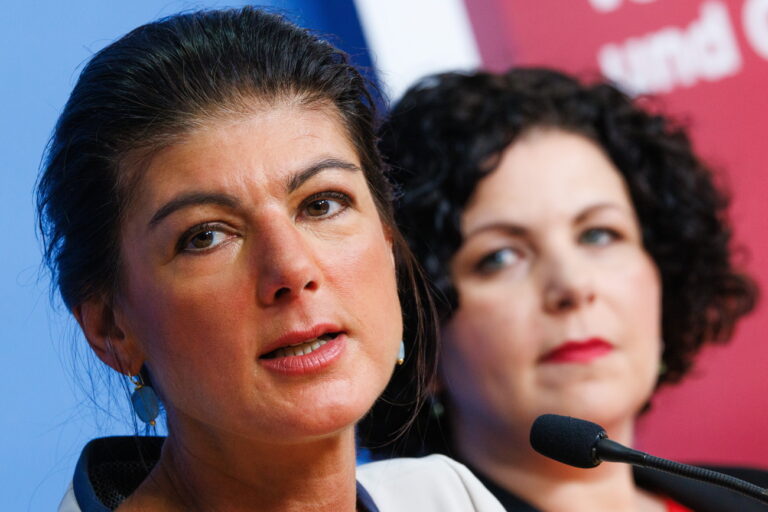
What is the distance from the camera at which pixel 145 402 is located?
1212 mm

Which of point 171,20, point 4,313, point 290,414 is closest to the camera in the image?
point 290,414

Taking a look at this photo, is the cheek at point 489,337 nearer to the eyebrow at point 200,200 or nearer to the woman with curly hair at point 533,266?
the woman with curly hair at point 533,266

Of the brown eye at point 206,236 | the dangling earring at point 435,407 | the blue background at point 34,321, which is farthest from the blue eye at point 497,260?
the brown eye at point 206,236

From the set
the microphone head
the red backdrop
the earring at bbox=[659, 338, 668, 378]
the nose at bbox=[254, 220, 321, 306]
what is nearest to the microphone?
the microphone head

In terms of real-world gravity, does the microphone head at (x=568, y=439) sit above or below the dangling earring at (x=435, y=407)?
above

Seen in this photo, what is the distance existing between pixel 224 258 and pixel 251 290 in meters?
0.05

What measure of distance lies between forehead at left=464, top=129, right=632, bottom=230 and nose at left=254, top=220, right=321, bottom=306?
0.68 meters

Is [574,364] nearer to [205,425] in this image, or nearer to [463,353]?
[463,353]

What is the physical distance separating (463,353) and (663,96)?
3.19 feet

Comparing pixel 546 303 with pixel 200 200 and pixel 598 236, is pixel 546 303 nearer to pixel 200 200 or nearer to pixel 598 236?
pixel 598 236

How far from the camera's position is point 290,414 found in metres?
1.07

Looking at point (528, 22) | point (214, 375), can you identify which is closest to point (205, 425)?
point (214, 375)

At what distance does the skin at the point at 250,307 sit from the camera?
3.53 feet

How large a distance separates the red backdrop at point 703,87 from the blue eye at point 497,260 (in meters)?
0.76
